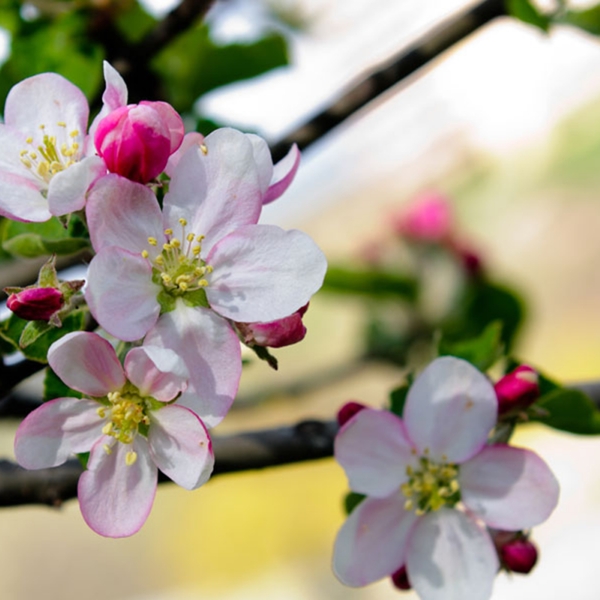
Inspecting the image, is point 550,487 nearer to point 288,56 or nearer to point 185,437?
point 185,437

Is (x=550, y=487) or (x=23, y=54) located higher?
(x=23, y=54)

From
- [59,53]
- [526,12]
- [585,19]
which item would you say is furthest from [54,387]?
[585,19]

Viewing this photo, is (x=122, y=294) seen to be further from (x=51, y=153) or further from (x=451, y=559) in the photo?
(x=451, y=559)

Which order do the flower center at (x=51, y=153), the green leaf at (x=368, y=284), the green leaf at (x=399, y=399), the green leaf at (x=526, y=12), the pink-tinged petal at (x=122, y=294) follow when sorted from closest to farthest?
the pink-tinged petal at (x=122, y=294) < the flower center at (x=51, y=153) < the green leaf at (x=399, y=399) < the green leaf at (x=526, y=12) < the green leaf at (x=368, y=284)

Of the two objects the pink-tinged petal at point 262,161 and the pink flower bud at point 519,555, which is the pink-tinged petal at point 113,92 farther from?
the pink flower bud at point 519,555

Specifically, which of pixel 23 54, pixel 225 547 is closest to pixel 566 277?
pixel 225 547

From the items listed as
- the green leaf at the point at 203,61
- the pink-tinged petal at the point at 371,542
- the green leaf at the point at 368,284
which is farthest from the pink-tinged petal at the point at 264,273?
the green leaf at the point at 368,284
